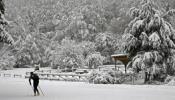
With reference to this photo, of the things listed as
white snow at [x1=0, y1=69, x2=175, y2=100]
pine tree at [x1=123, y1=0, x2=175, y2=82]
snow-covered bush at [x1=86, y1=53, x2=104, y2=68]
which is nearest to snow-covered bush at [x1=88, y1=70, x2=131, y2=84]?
pine tree at [x1=123, y1=0, x2=175, y2=82]

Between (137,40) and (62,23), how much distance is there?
44.0 m

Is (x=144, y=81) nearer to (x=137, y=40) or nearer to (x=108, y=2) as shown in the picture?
(x=137, y=40)

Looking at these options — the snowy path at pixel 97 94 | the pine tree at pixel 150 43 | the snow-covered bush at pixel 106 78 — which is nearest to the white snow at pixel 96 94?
the snowy path at pixel 97 94

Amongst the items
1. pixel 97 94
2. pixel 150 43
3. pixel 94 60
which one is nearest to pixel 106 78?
pixel 150 43

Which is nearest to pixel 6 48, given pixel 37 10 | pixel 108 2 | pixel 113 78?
pixel 37 10

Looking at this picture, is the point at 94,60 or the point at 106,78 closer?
the point at 106,78

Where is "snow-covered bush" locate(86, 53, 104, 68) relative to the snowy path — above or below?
above

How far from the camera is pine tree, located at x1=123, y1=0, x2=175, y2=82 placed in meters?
27.6

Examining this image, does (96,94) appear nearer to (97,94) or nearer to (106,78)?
(97,94)

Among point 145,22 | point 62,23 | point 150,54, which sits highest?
point 62,23

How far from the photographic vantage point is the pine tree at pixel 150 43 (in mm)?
27594

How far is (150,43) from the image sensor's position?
91.5 ft

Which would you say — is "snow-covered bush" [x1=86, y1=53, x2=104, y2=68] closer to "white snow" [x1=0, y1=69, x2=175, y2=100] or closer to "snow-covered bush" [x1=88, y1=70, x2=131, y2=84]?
"snow-covered bush" [x1=88, y1=70, x2=131, y2=84]

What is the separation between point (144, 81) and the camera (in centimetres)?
2884
